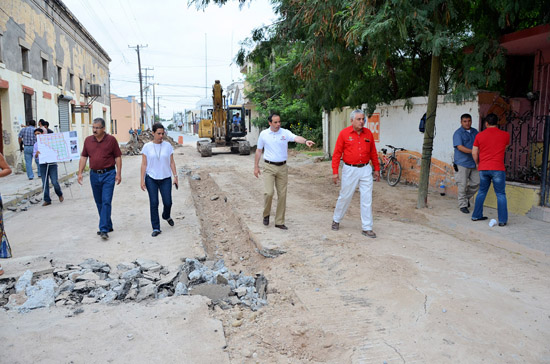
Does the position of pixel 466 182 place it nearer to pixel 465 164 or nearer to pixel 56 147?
pixel 465 164

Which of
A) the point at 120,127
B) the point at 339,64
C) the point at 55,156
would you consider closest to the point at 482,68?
the point at 339,64

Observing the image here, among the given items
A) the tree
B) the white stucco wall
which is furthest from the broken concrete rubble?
the white stucco wall

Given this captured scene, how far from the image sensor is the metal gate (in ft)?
72.5

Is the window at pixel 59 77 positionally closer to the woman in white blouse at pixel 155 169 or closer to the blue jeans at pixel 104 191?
the blue jeans at pixel 104 191

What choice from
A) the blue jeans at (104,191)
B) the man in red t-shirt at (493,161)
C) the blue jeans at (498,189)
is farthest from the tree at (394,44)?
the blue jeans at (104,191)

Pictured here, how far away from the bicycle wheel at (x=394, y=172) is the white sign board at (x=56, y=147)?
7934 millimetres

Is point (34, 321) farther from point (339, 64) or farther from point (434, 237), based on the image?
point (339, 64)

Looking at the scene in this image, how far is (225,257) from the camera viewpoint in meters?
6.31

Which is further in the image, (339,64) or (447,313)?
(339,64)

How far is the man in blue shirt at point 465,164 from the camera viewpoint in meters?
7.56

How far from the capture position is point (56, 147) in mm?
9922

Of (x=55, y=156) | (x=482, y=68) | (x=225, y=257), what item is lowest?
(x=225, y=257)

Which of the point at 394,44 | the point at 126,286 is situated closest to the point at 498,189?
the point at 394,44

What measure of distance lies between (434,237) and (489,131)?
204cm
